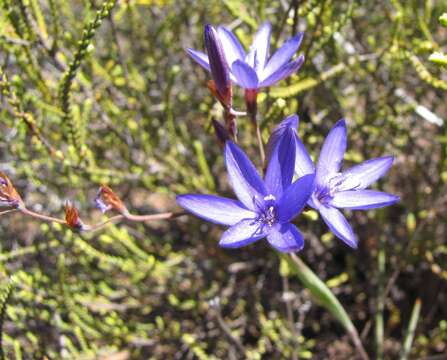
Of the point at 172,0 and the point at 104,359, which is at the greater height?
the point at 172,0

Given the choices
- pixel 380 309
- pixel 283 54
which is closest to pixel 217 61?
pixel 283 54

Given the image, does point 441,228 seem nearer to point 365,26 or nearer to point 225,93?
point 365,26

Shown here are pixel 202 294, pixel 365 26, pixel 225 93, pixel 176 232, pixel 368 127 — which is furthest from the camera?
pixel 176 232

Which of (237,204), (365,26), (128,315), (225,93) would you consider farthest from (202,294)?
(365,26)

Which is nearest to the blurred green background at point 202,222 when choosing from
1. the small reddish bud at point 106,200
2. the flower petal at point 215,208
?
the small reddish bud at point 106,200

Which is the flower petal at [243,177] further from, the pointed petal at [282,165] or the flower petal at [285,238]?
the flower petal at [285,238]

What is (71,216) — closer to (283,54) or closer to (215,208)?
(215,208)
